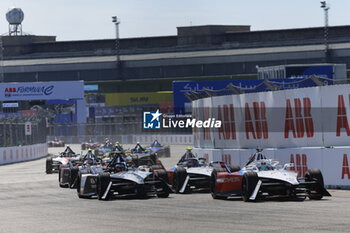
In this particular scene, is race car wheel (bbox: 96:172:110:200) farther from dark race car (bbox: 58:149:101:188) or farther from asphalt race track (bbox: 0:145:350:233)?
dark race car (bbox: 58:149:101:188)

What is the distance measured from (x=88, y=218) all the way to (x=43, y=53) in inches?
3670

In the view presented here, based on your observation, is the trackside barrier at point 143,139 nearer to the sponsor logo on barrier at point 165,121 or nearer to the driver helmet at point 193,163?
the sponsor logo on barrier at point 165,121

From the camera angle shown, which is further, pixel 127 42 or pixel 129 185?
pixel 127 42

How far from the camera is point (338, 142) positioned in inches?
823

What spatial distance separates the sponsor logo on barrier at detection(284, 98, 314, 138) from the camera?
71.5 feet

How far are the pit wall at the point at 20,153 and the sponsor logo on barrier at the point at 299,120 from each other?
25.0m

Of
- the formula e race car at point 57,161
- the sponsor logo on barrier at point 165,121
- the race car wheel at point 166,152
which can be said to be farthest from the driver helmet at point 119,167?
the sponsor logo on barrier at point 165,121

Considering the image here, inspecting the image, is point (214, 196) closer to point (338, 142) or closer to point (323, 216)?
point (338, 142)

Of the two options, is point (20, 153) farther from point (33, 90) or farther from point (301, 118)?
point (301, 118)

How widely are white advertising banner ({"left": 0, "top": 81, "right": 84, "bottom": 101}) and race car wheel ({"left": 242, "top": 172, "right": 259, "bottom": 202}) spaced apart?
56.5 m

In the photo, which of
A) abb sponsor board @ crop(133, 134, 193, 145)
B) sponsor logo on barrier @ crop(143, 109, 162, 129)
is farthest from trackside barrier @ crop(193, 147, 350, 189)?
sponsor logo on barrier @ crop(143, 109, 162, 129)

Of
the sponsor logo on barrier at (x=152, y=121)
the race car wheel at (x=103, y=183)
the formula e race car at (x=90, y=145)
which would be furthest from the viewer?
the sponsor logo on barrier at (x=152, y=121)

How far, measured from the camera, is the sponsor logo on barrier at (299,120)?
2180 centimetres

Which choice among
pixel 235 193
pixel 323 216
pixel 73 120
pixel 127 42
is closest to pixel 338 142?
pixel 235 193
